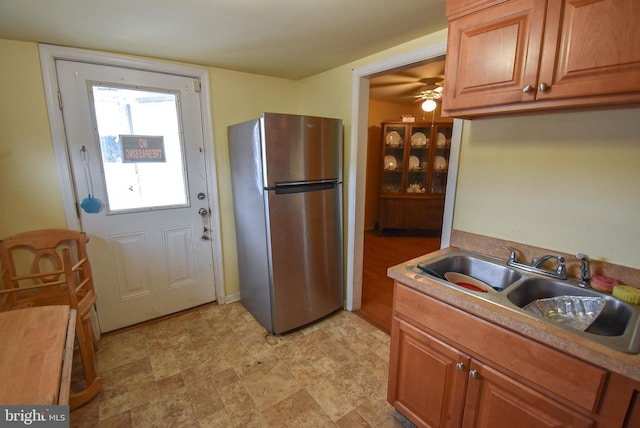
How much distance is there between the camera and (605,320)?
3.82 feet

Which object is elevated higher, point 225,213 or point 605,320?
point 225,213

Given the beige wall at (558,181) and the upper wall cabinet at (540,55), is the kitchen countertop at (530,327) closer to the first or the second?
the beige wall at (558,181)

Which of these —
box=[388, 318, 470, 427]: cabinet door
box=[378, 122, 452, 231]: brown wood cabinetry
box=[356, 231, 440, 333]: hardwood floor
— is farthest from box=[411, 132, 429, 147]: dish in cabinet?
box=[388, 318, 470, 427]: cabinet door

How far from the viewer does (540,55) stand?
3.53ft

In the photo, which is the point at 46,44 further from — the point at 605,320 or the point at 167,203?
the point at 605,320

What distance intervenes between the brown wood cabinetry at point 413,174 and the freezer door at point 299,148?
106 inches

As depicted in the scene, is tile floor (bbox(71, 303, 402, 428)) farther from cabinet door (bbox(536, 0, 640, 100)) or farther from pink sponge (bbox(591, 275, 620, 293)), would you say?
cabinet door (bbox(536, 0, 640, 100))

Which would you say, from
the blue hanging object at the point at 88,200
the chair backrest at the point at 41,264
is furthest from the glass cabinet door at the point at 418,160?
the chair backrest at the point at 41,264

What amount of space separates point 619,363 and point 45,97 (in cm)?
311

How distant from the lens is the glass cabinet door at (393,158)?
15.4 ft

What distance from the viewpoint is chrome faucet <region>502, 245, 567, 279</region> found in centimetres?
132

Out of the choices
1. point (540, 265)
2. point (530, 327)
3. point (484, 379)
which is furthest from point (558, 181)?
point (484, 379)

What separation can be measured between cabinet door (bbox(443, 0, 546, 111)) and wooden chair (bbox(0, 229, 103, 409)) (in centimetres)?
230

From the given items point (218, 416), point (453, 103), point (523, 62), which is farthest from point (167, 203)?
point (523, 62)
